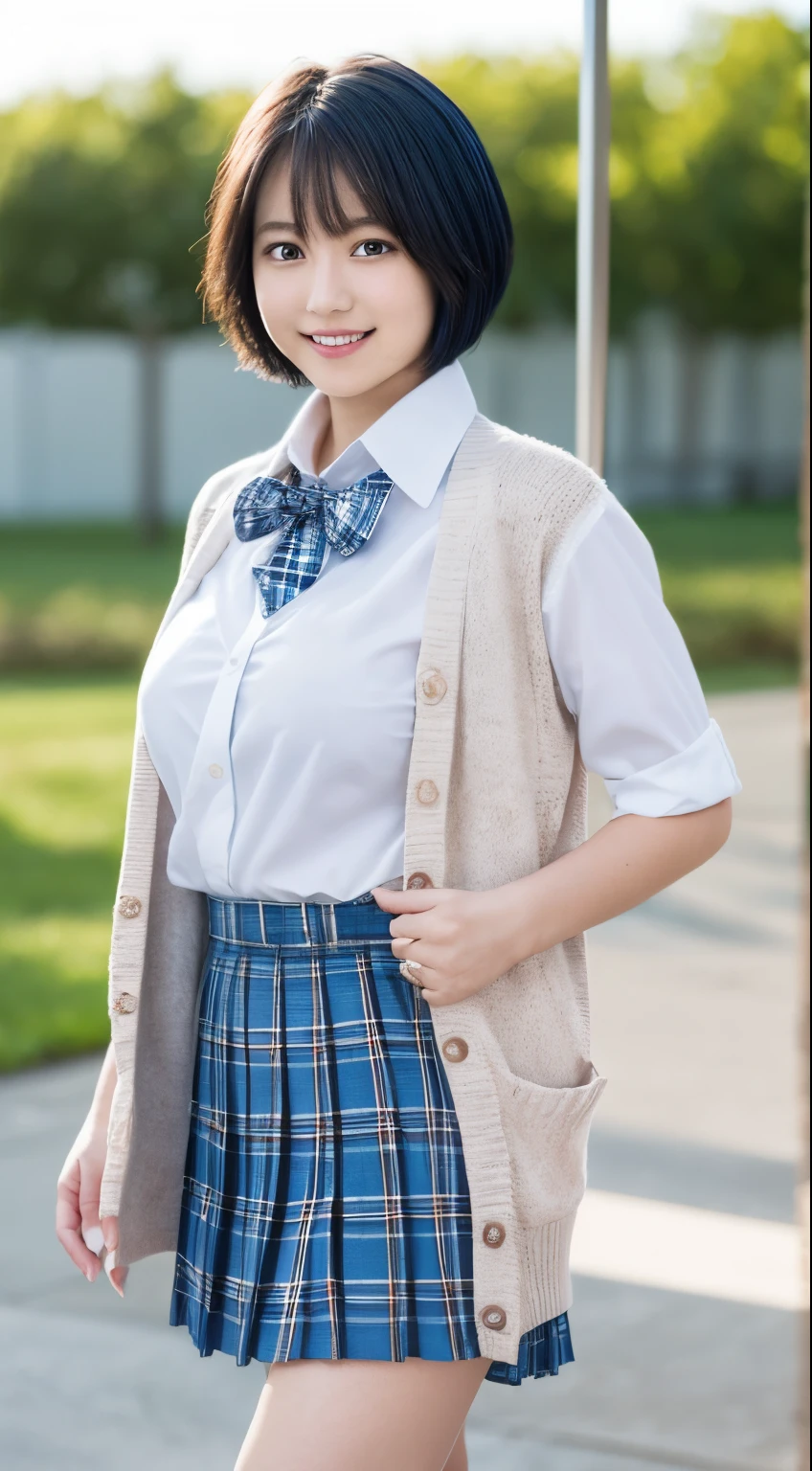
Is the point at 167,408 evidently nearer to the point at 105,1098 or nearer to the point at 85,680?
the point at 85,680

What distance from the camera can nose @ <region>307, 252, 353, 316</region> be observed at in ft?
5.85

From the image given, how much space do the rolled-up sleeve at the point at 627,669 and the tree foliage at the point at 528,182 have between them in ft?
59.9

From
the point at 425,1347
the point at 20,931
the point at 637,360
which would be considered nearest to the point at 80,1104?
the point at 20,931

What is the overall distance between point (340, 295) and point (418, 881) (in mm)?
587

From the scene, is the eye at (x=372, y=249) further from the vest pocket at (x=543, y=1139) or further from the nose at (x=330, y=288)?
the vest pocket at (x=543, y=1139)

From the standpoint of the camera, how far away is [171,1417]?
334 centimetres

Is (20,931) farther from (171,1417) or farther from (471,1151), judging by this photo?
(471,1151)

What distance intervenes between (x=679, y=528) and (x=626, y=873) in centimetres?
2714

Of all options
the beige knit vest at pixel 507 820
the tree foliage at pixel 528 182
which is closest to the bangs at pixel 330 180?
the beige knit vest at pixel 507 820

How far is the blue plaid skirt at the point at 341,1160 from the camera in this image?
1.74 metres

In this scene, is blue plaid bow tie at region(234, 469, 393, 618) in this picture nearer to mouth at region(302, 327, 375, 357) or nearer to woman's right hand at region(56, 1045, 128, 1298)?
mouth at region(302, 327, 375, 357)

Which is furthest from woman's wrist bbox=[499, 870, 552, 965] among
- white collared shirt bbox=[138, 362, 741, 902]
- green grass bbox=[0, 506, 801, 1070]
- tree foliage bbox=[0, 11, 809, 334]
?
tree foliage bbox=[0, 11, 809, 334]

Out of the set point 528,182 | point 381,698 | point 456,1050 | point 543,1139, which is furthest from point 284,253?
point 528,182

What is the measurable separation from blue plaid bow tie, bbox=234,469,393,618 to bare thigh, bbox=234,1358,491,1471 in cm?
75
